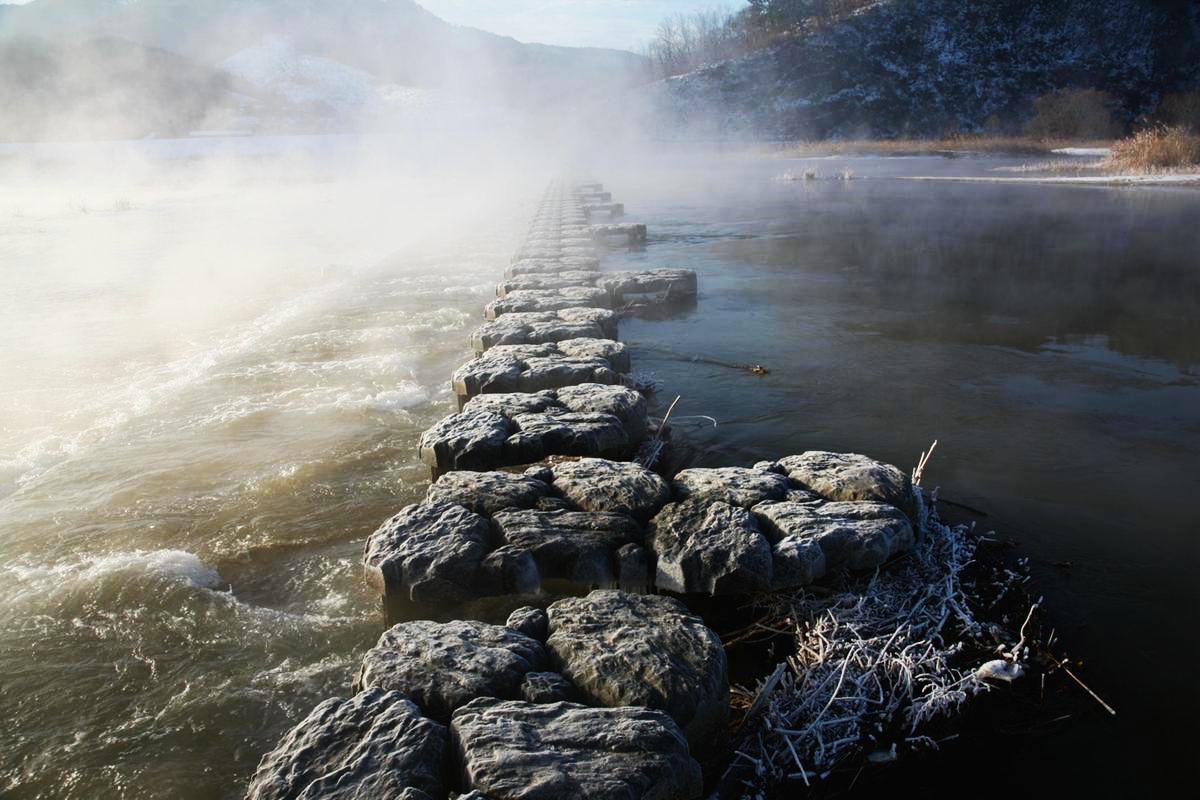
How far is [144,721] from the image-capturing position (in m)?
2.28

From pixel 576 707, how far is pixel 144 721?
1.25 metres

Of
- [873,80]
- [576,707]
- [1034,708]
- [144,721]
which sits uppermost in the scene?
[873,80]

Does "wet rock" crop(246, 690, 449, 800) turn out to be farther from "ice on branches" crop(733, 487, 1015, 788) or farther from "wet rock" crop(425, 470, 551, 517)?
"wet rock" crop(425, 470, 551, 517)

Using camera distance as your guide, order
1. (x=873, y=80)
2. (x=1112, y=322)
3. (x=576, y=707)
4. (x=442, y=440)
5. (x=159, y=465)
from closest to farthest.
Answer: (x=576, y=707) → (x=442, y=440) → (x=159, y=465) → (x=1112, y=322) → (x=873, y=80)

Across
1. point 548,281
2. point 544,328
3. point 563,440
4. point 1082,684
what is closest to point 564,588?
point 563,440

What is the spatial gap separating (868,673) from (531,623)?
3.00 ft

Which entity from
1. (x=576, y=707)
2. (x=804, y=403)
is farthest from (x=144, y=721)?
(x=804, y=403)

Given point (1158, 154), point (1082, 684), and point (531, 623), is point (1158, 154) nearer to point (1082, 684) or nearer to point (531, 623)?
point (1082, 684)

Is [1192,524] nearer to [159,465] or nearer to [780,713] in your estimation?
[780,713]

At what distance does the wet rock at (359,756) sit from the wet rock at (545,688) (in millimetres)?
222

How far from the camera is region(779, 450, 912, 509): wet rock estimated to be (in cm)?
290

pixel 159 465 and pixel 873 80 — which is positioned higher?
pixel 873 80

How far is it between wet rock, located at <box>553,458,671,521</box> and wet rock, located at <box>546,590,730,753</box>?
21.4 inches

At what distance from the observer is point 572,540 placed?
2648 millimetres
